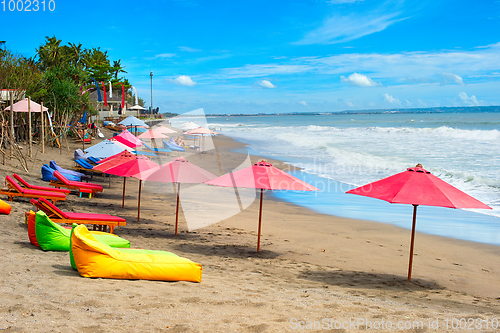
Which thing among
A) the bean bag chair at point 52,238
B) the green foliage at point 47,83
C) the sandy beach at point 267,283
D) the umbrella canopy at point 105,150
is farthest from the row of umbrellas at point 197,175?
the green foliage at point 47,83

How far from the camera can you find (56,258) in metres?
5.11

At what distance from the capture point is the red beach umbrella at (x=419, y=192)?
5.15 m

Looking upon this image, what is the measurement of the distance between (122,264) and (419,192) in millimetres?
4147

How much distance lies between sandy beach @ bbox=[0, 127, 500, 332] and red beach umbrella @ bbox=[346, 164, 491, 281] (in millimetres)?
1057

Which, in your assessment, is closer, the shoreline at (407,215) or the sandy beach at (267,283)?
the sandy beach at (267,283)

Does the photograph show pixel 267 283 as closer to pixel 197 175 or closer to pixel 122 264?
pixel 122 264

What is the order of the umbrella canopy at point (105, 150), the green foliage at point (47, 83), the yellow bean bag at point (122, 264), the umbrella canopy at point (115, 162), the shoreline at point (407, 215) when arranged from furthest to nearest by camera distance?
1. the green foliage at point (47, 83)
2. the umbrella canopy at point (105, 150)
3. the umbrella canopy at point (115, 162)
4. the shoreline at point (407, 215)
5. the yellow bean bag at point (122, 264)

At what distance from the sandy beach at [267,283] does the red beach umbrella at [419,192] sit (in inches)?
41.6

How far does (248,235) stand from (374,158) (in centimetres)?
1521

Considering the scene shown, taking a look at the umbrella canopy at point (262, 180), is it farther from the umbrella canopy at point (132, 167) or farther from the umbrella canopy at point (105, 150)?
the umbrella canopy at point (105, 150)

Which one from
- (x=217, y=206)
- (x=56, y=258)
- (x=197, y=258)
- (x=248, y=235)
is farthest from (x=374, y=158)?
(x=56, y=258)

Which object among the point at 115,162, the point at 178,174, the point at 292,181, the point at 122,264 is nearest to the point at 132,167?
the point at 115,162

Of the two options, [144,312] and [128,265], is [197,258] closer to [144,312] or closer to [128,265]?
[128,265]

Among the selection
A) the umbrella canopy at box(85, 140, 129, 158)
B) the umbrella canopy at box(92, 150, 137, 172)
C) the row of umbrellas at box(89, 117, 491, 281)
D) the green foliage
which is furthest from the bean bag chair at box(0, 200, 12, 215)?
the green foliage
